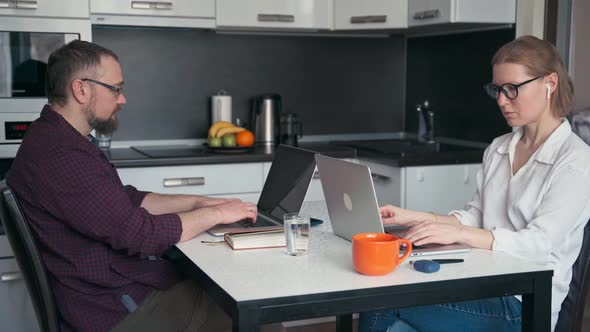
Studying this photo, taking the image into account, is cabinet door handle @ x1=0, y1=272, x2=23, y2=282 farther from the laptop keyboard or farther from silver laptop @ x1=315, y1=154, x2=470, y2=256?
silver laptop @ x1=315, y1=154, x2=470, y2=256

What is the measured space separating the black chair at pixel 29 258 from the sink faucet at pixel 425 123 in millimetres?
2787

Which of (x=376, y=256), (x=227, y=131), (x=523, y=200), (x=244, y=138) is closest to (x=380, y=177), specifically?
(x=244, y=138)

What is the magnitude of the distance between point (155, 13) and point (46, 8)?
20.5 inches

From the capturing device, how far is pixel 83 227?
2020 mm

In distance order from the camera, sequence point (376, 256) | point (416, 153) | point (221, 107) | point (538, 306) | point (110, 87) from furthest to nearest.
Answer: point (221, 107)
point (416, 153)
point (110, 87)
point (538, 306)
point (376, 256)

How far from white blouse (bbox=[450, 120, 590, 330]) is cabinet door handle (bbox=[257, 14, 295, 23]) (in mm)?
1896

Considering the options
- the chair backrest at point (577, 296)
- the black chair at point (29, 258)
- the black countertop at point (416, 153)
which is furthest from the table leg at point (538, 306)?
the black countertop at point (416, 153)

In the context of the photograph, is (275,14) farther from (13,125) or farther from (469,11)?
(13,125)

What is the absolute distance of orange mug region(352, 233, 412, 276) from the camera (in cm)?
174

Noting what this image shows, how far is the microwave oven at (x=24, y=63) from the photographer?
3.49 m

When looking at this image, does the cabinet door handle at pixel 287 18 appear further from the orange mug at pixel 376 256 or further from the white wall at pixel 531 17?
the orange mug at pixel 376 256

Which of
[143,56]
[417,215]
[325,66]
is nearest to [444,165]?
[325,66]

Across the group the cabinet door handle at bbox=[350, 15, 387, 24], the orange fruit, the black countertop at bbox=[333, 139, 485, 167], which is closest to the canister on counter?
the orange fruit

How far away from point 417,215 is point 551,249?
1.35ft
